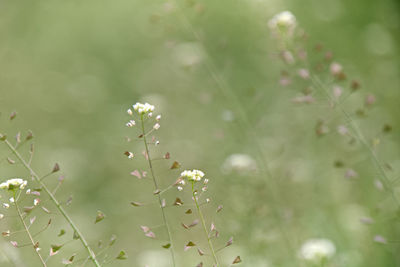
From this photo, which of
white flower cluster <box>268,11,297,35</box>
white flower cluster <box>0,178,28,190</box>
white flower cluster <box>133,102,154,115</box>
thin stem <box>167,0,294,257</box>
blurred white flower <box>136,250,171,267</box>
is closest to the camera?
white flower cluster <box>0,178,28,190</box>

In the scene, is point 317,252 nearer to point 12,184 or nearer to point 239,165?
point 239,165

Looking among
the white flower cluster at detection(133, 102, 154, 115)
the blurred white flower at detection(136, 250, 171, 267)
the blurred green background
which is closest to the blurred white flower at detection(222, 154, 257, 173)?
the blurred green background

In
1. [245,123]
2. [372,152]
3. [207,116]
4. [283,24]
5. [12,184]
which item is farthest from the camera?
[207,116]

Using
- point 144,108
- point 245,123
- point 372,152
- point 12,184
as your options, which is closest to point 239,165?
point 245,123

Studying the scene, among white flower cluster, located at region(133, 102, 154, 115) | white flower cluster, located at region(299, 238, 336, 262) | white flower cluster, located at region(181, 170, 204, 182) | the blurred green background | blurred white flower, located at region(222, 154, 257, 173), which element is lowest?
white flower cluster, located at region(181, 170, 204, 182)

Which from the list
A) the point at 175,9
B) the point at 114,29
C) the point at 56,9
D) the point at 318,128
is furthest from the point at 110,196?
the point at 56,9

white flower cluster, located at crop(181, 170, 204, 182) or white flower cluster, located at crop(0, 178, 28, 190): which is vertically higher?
white flower cluster, located at crop(0, 178, 28, 190)

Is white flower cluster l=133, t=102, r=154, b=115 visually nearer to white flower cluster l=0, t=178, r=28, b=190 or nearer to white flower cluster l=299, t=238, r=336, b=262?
white flower cluster l=0, t=178, r=28, b=190

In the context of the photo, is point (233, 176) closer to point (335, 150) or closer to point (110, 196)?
point (335, 150)
